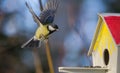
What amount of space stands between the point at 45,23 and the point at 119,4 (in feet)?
2.06

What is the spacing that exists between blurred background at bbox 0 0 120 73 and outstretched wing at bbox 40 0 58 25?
5.0 inches

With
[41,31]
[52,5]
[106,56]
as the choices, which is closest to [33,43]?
[41,31]

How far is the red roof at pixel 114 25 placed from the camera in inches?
41.9

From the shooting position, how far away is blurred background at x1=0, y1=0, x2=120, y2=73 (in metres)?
1.75

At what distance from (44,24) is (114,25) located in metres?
0.50

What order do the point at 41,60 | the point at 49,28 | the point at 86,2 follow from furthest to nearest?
the point at 86,2, the point at 41,60, the point at 49,28

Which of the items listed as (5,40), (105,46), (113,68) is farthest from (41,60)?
(113,68)

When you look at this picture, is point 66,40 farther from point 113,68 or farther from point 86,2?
point 113,68

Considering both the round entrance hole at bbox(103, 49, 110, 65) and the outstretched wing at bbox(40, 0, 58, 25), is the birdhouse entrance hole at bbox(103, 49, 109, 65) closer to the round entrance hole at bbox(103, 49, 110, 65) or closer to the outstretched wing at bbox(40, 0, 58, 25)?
the round entrance hole at bbox(103, 49, 110, 65)

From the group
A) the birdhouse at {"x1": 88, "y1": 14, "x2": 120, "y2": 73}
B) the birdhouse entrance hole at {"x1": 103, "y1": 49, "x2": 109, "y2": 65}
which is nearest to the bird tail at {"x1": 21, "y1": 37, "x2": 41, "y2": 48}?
the birdhouse at {"x1": 88, "y1": 14, "x2": 120, "y2": 73}

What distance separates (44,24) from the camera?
1541 millimetres

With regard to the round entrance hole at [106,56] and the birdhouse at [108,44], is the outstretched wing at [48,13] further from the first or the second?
the round entrance hole at [106,56]

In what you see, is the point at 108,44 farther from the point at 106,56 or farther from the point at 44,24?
the point at 44,24

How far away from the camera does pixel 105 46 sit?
119cm
